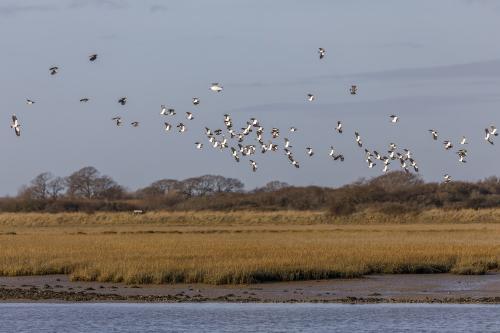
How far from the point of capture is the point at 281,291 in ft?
109

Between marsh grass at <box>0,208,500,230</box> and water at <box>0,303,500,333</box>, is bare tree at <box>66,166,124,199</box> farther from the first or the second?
water at <box>0,303,500,333</box>

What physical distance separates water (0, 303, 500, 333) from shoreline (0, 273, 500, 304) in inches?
33.4

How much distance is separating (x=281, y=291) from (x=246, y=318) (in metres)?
4.64

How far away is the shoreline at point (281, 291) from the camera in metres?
31.7

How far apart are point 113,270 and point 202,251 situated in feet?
29.9

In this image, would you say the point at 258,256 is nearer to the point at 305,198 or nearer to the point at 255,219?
the point at 255,219

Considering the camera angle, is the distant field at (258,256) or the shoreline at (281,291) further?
the distant field at (258,256)

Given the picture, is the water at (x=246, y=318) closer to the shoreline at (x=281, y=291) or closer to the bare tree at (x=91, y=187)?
the shoreline at (x=281, y=291)

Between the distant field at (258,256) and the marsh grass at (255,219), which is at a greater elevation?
the marsh grass at (255,219)

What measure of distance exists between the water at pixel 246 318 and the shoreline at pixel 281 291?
0.85 m

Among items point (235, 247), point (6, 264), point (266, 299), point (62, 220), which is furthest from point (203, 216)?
point (266, 299)

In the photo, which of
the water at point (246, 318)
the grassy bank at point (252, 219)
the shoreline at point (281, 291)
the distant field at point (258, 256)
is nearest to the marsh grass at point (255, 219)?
the grassy bank at point (252, 219)

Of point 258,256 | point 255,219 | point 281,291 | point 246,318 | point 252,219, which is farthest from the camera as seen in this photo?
point 252,219

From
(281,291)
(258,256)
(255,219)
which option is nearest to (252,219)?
(255,219)
